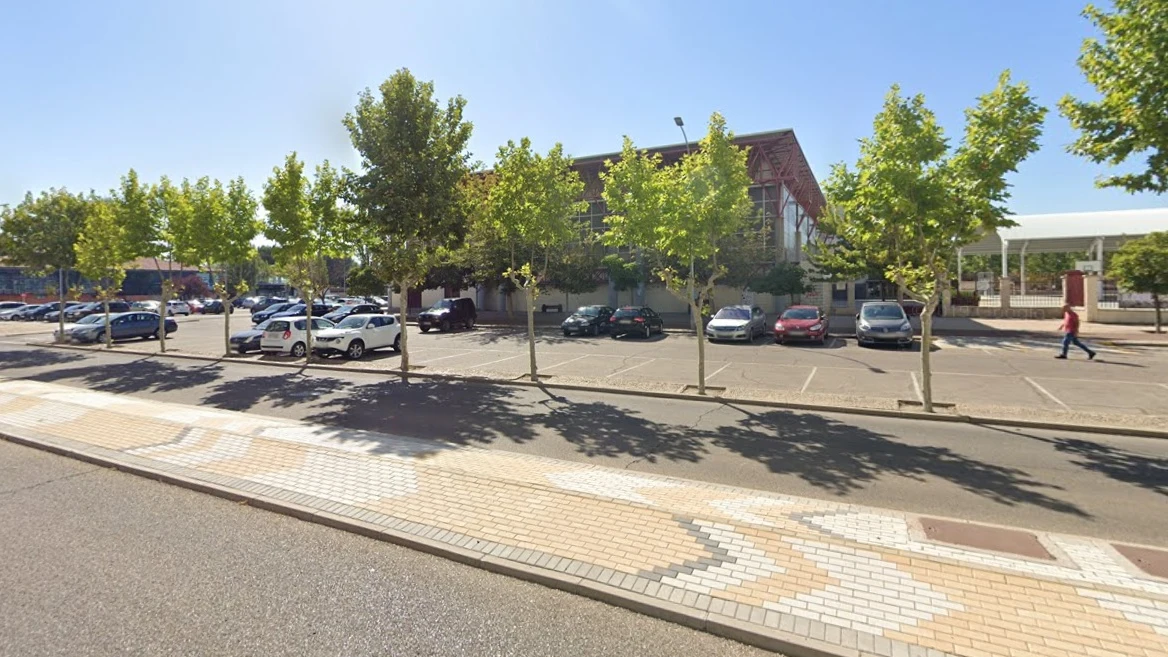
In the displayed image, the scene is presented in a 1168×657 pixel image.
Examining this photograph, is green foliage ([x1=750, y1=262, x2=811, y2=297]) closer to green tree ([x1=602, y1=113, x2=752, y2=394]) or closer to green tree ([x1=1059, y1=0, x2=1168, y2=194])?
green tree ([x1=602, y1=113, x2=752, y2=394])

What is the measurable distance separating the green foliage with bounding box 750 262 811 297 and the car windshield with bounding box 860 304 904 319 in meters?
8.97

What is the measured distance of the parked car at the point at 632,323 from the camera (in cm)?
2514

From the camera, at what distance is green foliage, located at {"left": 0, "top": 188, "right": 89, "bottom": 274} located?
92.1ft

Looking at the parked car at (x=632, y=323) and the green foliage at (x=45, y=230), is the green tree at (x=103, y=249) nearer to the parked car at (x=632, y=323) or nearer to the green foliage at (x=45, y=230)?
the green foliage at (x=45, y=230)

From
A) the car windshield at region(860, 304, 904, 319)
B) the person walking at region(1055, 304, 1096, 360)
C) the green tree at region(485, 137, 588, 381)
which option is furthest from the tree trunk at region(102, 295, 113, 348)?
the person walking at region(1055, 304, 1096, 360)

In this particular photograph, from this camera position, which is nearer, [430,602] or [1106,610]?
[1106,610]

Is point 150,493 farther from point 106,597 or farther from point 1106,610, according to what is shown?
point 1106,610

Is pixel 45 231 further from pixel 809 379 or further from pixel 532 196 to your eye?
pixel 809 379

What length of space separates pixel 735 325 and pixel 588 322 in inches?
291

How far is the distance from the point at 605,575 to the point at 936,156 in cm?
905

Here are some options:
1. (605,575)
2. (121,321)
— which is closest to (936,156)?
(605,575)

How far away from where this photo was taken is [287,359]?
1973 centimetres

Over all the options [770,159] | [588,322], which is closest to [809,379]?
[588,322]

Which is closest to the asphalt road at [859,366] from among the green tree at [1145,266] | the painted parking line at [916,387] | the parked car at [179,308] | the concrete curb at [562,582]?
the painted parking line at [916,387]
